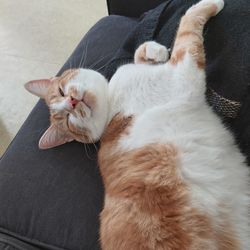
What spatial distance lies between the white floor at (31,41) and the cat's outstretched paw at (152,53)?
1128mm

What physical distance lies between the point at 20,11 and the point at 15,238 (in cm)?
196

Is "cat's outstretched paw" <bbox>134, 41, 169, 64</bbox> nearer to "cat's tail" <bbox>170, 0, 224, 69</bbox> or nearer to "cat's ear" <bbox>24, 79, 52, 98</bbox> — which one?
"cat's tail" <bbox>170, 0, 224, 69</bbox>

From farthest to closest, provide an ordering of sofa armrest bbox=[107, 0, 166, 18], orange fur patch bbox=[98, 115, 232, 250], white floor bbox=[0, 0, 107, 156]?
white floor bbox=[0, 0, 107, 156] < sofa armrest bbox=[107, 0, 166, 18] < orange fur patch bbox=[98, 115, 232, 250]

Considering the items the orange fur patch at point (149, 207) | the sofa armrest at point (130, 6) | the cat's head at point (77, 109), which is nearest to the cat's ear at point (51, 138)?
the cat's head at point (77, 109)

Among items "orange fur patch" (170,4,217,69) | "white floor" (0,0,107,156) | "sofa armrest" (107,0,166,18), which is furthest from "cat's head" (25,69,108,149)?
"white floor" (0,0,107,156)

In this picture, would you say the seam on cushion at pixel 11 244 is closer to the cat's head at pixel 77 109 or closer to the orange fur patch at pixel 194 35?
the cat's head at pixel 77 109

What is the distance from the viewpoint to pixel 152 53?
127 centimetres

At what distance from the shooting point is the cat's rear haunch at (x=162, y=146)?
3.32 feet

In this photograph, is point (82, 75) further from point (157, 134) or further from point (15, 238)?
point (15, 238)

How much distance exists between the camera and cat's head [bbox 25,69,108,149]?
1285 millimetres

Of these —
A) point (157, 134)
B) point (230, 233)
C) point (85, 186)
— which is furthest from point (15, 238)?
point (230, 233)

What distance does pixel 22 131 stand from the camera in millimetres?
1426

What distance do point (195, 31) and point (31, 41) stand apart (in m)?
1.62

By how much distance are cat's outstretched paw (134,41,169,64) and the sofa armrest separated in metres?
Answer: 0.45
